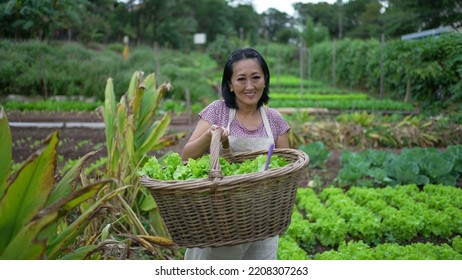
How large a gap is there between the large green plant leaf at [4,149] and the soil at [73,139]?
3.53m

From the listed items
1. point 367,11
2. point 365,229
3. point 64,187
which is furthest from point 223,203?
point 367,11

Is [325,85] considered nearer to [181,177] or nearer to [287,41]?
[287,41]

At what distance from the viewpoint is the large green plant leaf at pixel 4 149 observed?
54.2 inches

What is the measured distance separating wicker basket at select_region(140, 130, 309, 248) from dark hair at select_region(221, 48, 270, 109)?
1.26 feet

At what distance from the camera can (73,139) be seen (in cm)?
759

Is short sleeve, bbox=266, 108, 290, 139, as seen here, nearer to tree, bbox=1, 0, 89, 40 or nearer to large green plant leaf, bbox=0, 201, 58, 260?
large green plant leaf, bbox=0, 201, 58, 260

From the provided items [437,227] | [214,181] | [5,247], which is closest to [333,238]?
[437,227]

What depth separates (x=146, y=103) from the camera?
3494 mm

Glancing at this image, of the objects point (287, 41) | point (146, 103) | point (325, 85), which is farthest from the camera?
point (287, 41)

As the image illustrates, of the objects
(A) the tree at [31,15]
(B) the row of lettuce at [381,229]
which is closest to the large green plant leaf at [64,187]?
(B) the row of lettuce at [381,229]

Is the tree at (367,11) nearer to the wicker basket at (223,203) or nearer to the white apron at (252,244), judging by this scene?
the white apron at (252,244)

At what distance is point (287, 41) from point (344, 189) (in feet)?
78.5

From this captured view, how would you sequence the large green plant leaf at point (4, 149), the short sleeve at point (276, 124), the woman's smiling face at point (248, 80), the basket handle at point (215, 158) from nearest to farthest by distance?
the large green plant leaf at point (4, 149) < the basket handle at point (215, 158) < the woman's smiling face at point (248, 80) < the short sleeve at point (276, 124)

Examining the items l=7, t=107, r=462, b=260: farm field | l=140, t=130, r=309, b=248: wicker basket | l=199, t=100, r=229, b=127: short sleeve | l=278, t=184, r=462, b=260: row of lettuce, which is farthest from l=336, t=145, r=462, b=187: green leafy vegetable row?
l=140, t=130, r=309, b=248: wicker basket
